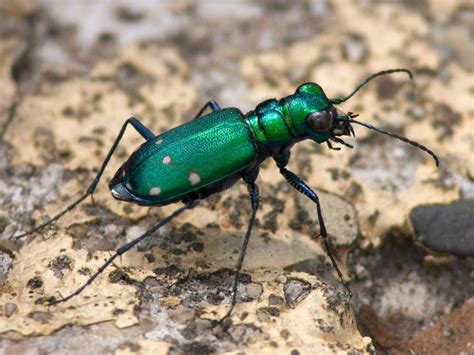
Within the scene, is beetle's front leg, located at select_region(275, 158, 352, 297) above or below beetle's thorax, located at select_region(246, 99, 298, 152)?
below

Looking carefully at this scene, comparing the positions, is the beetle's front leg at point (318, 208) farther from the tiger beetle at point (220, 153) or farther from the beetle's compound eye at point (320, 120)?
the beetle's compound eye at point (320, 120)

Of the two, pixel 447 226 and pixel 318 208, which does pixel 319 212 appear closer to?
pixel 318 208

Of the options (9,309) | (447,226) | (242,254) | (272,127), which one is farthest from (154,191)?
(447,226)

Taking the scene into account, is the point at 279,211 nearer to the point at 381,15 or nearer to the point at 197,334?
the point at 197,334

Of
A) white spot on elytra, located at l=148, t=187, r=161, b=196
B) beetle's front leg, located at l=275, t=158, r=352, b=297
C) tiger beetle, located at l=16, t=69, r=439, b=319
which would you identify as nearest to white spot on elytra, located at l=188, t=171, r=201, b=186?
tiger beetle, located at l=16, t=69, r=439, b=319

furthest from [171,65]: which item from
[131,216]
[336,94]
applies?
[131,216]

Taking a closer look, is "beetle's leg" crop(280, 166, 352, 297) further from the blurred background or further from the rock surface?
the rock surface
